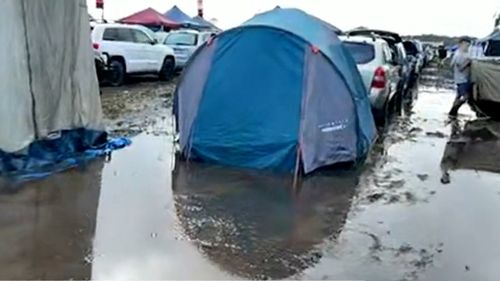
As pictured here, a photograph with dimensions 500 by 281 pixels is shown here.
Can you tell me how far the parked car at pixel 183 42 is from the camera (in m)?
24.2

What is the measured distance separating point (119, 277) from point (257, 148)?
3.83m

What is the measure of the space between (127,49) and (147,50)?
1224mm

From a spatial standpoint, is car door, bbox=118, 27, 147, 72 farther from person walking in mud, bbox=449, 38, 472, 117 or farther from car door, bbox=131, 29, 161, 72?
person walking in mud, bbox=449, 38, 472, 117

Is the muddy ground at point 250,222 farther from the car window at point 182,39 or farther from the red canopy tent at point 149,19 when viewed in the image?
the red canopy tent at point 149,19

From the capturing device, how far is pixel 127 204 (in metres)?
6.77

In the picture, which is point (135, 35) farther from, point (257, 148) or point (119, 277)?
point (119, 277)

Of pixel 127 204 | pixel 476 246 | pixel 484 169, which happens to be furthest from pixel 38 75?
pixel 484 169

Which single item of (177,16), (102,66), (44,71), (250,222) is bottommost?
(177,16)

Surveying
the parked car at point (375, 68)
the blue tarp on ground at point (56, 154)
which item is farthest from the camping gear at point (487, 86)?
the blue tarp on ground at point (56, 154)

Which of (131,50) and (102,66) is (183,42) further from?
(102,66)

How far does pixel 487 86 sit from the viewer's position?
48.3 ft

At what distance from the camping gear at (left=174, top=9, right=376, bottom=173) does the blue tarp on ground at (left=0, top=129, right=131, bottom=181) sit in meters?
1.36

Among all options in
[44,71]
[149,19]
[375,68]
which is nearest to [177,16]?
[149,19]

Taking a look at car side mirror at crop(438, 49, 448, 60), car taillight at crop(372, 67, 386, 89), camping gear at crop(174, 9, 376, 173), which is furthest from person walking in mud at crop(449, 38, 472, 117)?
car side mirror at crop(438, 49, 448, 60)
